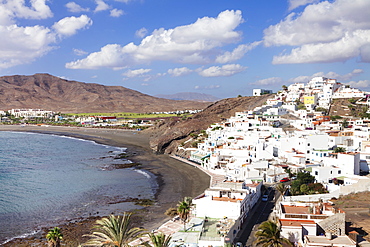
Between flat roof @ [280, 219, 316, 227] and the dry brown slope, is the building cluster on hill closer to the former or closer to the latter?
flat roof @ [280, 219, 316, 227]

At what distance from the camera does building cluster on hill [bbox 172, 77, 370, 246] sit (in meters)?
20.1

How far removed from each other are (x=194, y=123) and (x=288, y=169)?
45818 mm

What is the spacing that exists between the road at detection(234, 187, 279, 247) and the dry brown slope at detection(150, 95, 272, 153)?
3668 centimetres

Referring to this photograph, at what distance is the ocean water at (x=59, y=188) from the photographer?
29531mm

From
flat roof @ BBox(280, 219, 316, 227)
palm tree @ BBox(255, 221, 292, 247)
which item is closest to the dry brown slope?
flat roof @ BBox(280, 219, 316, 227)

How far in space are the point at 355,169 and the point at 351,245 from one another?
19354mm

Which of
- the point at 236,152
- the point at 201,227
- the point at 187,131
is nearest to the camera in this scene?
the point at 201,227

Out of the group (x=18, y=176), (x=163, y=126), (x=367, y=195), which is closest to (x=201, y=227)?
(x=367, y=195)

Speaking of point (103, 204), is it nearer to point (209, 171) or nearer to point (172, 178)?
point (172, 178)

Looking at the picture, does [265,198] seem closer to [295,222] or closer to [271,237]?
[295,222]

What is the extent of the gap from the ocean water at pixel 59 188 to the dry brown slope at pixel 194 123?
11571 millimetres

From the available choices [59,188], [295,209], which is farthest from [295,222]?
[59,188]

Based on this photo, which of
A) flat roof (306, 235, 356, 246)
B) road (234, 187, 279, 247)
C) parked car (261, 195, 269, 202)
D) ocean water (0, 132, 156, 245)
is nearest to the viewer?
flat roof (306, 235, 356, 246)

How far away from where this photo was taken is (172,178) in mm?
43281
